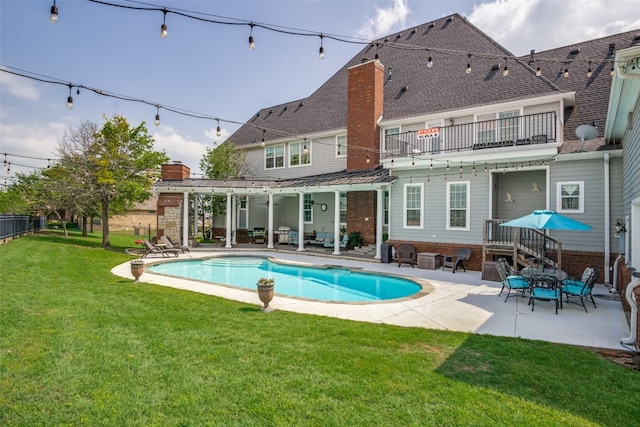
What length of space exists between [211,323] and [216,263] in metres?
10.8

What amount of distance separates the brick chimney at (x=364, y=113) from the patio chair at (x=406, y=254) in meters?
5.11

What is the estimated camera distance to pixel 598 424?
3311 mm

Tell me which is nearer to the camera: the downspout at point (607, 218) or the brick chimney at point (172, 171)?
the downspout at point (607, 218)

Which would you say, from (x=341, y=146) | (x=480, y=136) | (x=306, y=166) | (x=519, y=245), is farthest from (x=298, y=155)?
(x=519, y=245)

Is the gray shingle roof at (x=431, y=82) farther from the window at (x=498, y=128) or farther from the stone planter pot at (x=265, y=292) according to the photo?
the stone planter pot at (x=265, y=292)

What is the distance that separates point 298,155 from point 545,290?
1641 cm

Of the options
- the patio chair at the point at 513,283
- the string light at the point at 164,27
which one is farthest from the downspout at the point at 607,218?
the string light at the point at 164,27

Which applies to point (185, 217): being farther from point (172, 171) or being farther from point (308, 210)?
point (308, 210)

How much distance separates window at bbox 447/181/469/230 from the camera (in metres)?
13.7

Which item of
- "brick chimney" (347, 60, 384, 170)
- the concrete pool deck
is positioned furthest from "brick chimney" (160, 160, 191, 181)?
the concrete pool deck

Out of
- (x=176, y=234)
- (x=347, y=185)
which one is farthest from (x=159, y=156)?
(x=347, y=185)

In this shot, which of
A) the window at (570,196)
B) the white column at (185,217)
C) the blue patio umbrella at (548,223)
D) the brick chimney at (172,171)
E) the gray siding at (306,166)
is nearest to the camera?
the blue patio umbrella at (548,223)

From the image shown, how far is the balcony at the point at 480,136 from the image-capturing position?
12609mm

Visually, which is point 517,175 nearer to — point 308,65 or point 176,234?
point 308,65
